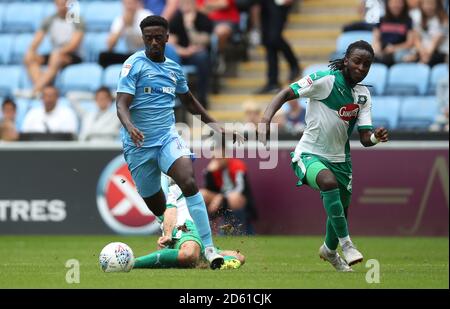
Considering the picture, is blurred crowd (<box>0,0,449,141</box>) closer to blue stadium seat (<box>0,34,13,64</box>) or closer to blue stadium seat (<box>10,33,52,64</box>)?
blue stadium seat (<box>10,33,52,64</box>)

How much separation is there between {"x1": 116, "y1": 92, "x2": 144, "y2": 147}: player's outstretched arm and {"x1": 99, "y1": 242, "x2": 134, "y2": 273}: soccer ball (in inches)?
39.4

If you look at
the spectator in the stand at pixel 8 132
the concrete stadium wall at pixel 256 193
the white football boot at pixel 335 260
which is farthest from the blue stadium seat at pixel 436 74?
the white football boot at pixel 335 260

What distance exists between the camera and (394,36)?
19.1 meters

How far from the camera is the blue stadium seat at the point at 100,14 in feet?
71.7

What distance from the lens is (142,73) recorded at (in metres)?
11.6

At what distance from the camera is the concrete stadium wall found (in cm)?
1734

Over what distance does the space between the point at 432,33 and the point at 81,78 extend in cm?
607

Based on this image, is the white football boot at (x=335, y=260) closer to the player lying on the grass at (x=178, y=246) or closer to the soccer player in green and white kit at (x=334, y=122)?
the soccer player in green and white kit at (x=334, y=122)

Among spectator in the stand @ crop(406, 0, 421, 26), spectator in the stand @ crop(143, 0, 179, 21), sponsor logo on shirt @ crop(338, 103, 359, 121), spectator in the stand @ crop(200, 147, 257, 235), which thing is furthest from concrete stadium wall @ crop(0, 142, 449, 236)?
sponsor logo on shirt @ crop(338, 103, 359, 121)

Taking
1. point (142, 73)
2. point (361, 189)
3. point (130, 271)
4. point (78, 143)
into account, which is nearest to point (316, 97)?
point (142, 73)

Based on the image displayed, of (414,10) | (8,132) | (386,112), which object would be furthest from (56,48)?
(414,10)

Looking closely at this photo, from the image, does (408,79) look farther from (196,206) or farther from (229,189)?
(196,206)

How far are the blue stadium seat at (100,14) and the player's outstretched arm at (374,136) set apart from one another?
10.7 meters
